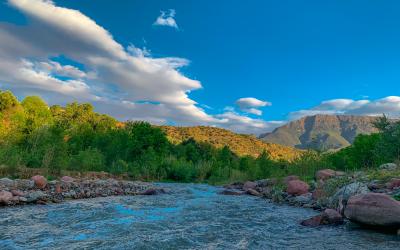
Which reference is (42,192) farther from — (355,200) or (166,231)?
(355,200)

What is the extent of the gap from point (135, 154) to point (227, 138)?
3194 inches

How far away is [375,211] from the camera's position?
10.4 metres

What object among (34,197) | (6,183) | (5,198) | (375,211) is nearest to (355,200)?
(375,211)

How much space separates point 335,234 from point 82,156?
119ft

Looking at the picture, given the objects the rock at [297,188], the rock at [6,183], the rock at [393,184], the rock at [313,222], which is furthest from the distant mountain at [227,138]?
the rock at [313,222]

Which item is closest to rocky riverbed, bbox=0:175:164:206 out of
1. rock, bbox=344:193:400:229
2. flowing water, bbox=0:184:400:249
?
flowing water, bbox=0:184:400:249

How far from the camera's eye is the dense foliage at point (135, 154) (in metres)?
32.2

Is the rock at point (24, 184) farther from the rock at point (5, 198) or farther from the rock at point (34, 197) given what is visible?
the rock at point (5, 198)

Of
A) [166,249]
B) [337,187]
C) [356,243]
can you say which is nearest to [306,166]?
[337,187]

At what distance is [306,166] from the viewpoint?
3294 cm

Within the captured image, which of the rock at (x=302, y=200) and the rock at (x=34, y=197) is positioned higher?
the rock at (x=302, y=200)

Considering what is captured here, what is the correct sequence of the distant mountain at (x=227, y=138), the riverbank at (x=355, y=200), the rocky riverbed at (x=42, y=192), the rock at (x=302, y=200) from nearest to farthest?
the riverbank at (x=355, y=200)
the rocky riverbed at (x=42, y=192)
the rock at (x=302, y=200)
the distant mountain at (x=227, y=138)

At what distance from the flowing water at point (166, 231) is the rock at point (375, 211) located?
42 cm

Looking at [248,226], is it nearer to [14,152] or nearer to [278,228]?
[278,228]
